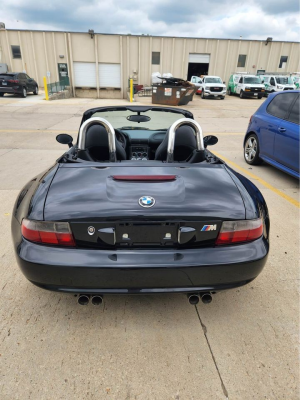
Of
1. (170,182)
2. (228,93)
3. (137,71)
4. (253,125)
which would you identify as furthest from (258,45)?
(170,182)

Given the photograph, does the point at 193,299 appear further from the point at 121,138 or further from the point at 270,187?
the point at 270,187

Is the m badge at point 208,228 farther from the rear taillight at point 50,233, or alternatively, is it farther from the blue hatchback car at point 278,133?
the blue hatchback car at point 278,133

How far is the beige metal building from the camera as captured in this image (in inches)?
1092

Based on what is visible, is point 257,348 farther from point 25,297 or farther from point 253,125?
point 253,125

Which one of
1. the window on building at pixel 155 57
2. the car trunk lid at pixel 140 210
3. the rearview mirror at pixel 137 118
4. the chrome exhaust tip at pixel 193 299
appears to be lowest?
the chrome exhaust tip at pixel 193 299

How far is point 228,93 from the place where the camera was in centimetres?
2992

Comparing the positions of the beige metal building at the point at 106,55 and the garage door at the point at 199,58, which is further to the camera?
the garage door at the point at 199,58

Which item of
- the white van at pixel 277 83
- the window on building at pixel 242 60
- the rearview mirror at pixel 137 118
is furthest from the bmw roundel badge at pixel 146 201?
the window on building at pixel 242 60

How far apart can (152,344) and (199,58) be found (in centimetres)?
3351

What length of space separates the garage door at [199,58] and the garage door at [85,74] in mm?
10634

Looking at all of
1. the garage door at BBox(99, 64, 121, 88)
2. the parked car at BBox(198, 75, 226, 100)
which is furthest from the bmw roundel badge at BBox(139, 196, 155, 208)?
the garage door at BBox(99, 64, 121, 88)

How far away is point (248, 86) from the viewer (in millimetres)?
24438

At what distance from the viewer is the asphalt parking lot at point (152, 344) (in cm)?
160

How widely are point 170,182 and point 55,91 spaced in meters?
23.9
